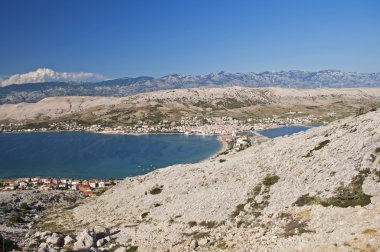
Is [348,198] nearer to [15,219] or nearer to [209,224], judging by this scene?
[209,224]

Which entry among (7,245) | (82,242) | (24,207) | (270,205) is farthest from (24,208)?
(270,205)

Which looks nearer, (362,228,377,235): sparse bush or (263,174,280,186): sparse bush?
(362,228,377,235): sparse bush

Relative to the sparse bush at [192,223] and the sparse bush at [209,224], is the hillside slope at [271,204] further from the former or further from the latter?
the sparse bush at [209,224]

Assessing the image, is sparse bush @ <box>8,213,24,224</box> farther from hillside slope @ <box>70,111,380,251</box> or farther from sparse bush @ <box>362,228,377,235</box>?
sparse bush @ <box>362,228,377,235</box>

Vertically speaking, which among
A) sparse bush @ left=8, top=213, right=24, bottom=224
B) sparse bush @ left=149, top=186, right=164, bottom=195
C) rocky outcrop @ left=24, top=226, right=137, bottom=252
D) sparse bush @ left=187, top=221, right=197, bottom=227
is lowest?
sparse bush @ left=8, top=213, right=24, bottom=224

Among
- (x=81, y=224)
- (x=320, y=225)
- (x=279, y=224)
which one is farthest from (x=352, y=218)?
(x=81, y=224)

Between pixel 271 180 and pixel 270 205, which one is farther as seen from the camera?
pixel 271 180

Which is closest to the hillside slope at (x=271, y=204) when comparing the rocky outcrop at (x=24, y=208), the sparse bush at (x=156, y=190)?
the sparse bush at (x=156, y=190)

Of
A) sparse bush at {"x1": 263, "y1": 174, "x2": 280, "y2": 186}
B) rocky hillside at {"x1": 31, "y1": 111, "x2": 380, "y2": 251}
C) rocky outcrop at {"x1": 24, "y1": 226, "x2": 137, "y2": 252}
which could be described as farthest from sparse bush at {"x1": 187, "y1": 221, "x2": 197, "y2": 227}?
sparse bush at {"x1": 263, "y1": 174, "x2": 280, "y2": 186}
